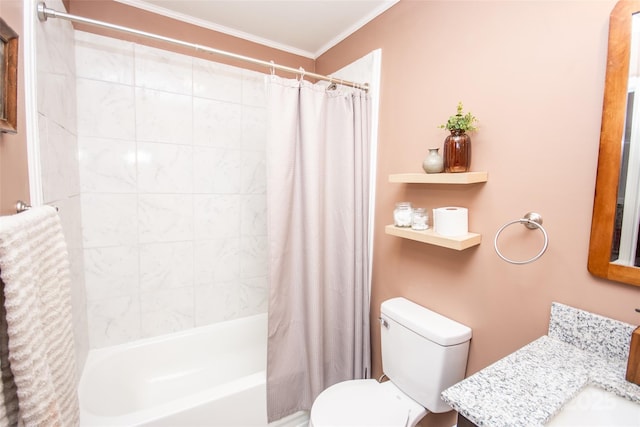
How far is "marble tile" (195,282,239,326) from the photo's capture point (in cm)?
209

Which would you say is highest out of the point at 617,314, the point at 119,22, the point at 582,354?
the point at 119,22

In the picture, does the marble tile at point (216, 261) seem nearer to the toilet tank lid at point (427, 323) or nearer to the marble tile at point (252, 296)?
the marble tile at point (252, 296)

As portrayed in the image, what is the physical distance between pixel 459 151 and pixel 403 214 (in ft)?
1.31

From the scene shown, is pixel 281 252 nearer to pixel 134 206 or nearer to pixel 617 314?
pixel 134 206

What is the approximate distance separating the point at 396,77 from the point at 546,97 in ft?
2.59

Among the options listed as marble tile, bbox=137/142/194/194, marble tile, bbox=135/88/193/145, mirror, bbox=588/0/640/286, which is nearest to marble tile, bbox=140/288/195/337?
marble tile, bbox=137/142/194/194

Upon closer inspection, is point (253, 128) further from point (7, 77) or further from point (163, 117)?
point (7, 77)

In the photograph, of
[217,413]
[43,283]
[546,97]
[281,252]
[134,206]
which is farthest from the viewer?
[134,206]

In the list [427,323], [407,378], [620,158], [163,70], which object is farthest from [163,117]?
[620,158]

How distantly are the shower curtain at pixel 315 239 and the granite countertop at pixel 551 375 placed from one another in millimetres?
947

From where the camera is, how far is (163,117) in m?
1.87

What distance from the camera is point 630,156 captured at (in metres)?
0.86

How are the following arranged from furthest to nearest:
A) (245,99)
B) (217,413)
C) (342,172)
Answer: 1. (245,99)
2. (342,172)
3. (217,413)

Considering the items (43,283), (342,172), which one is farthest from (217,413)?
(342,172)
